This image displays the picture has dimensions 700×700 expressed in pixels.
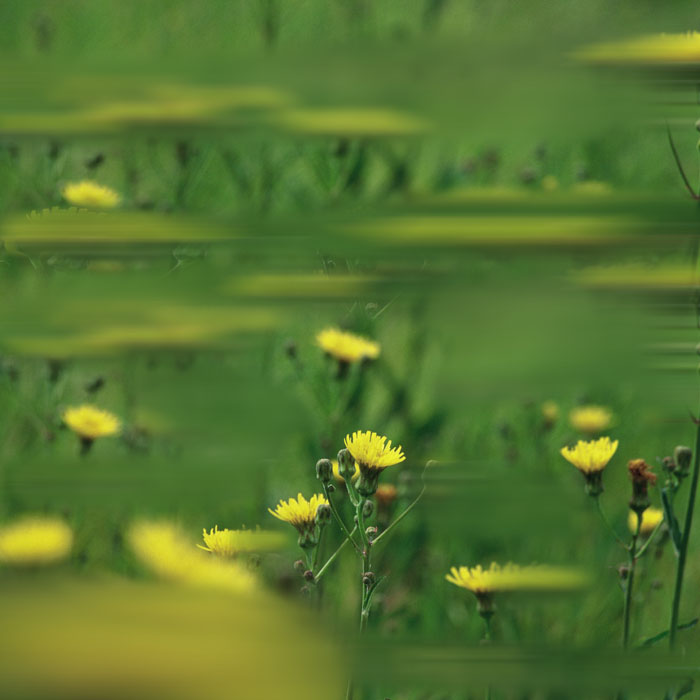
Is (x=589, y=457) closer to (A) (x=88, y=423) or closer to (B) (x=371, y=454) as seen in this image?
(B) (x=371, y=454)

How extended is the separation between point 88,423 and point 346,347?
0.45 meters

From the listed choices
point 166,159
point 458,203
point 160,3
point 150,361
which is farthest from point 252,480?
point 166,159

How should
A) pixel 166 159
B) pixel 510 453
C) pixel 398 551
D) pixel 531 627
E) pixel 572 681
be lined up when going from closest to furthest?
pixel 572 681 < pixel 531 627 < pixel 398 551 < pixel 510 453 < pixel 166 159

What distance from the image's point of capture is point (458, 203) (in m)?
→ 0.51

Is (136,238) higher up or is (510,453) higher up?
(136,238)

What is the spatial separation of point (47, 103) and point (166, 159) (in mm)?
1834

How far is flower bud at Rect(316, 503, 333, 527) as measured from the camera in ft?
2.94

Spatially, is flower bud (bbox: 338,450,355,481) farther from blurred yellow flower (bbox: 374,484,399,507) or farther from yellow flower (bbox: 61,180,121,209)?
yellow flower (bbox: 61,180,121,209)

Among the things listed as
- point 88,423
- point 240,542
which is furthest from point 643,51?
point 88,423

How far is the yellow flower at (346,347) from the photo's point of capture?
1.54 meters

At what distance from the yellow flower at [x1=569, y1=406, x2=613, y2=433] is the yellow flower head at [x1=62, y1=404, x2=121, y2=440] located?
0.91 metres

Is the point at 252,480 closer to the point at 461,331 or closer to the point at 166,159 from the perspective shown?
the point at 461,331

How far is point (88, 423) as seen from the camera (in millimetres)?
1356

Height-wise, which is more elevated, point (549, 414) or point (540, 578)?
point (540, 578)
